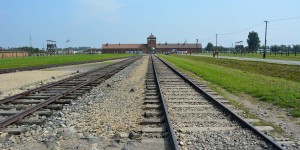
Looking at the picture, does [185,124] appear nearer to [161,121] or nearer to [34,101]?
[161,121]

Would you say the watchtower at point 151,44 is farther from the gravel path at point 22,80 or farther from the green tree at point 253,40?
the gravel path at point 22,80

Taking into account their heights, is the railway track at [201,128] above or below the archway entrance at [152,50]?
below

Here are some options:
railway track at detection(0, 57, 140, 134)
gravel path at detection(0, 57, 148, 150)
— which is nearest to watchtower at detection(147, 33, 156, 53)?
railway track at detection(0, 57, 140, 134)

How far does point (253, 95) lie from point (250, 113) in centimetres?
401

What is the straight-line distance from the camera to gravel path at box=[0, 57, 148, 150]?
6.23 m

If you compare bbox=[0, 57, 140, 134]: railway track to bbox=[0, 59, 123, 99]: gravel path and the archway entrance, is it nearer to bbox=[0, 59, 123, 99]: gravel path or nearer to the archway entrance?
bbox=[0, 59, 123, 99]: gravel path

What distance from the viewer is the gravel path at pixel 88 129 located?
6230 millimetres

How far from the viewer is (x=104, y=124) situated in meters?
7.87

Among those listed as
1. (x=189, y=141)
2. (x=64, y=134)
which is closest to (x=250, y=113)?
(x=189, y=141)

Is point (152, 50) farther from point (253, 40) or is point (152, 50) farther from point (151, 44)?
point (253, 40)

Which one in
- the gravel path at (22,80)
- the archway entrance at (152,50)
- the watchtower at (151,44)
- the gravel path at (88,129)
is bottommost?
the gravel path at (88,129)

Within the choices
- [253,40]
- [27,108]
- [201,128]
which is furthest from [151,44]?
[201,128]

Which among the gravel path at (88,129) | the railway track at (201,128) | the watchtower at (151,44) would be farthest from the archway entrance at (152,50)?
the railway track at (201,128)

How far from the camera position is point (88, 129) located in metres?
7.38
